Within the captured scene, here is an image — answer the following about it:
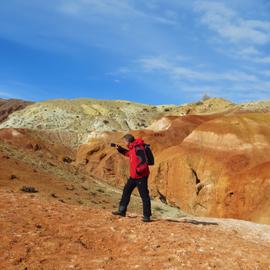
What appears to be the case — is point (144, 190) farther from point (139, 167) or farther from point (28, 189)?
point (28, 189)

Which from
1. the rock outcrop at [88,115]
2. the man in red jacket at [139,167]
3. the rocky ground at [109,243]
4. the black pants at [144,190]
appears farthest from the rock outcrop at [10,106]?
the rocky ground at [109,243]

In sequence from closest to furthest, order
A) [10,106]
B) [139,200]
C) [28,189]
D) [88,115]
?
[28,189] < [139,200] < [88,115] < [10,106]

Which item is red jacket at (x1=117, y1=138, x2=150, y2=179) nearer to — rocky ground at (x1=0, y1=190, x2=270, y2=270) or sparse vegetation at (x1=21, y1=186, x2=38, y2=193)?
rocky ground at (x1=0, y1=190, x2=270, y2=270)

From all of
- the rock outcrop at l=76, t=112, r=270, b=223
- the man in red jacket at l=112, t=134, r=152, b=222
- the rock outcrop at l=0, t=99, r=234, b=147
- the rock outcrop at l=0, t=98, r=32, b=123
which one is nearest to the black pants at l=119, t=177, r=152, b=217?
the man in red jacket at l=112, t=134, r=152, b=222

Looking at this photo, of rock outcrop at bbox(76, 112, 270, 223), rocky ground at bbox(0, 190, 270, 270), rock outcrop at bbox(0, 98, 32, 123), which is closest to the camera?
rocky ground at bbox(0, 190, 270, 270)

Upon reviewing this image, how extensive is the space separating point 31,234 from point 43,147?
61.2 m

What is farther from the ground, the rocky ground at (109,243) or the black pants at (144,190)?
the black pants at (144,190)

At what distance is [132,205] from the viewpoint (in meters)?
25.6

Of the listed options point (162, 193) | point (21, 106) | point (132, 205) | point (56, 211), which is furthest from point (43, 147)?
point (21, 106)

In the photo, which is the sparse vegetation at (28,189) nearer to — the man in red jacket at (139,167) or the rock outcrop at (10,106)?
the man in red jacket at (139,167)

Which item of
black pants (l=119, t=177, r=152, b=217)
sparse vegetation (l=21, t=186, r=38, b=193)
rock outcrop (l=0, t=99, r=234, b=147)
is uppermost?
rock outcrop (l=0, t=99, r=234, b=147)

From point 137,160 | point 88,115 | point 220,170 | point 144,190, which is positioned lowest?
point 144,190

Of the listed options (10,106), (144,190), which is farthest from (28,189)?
(10,106)

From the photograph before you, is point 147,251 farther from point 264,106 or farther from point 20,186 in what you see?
point 264,106
